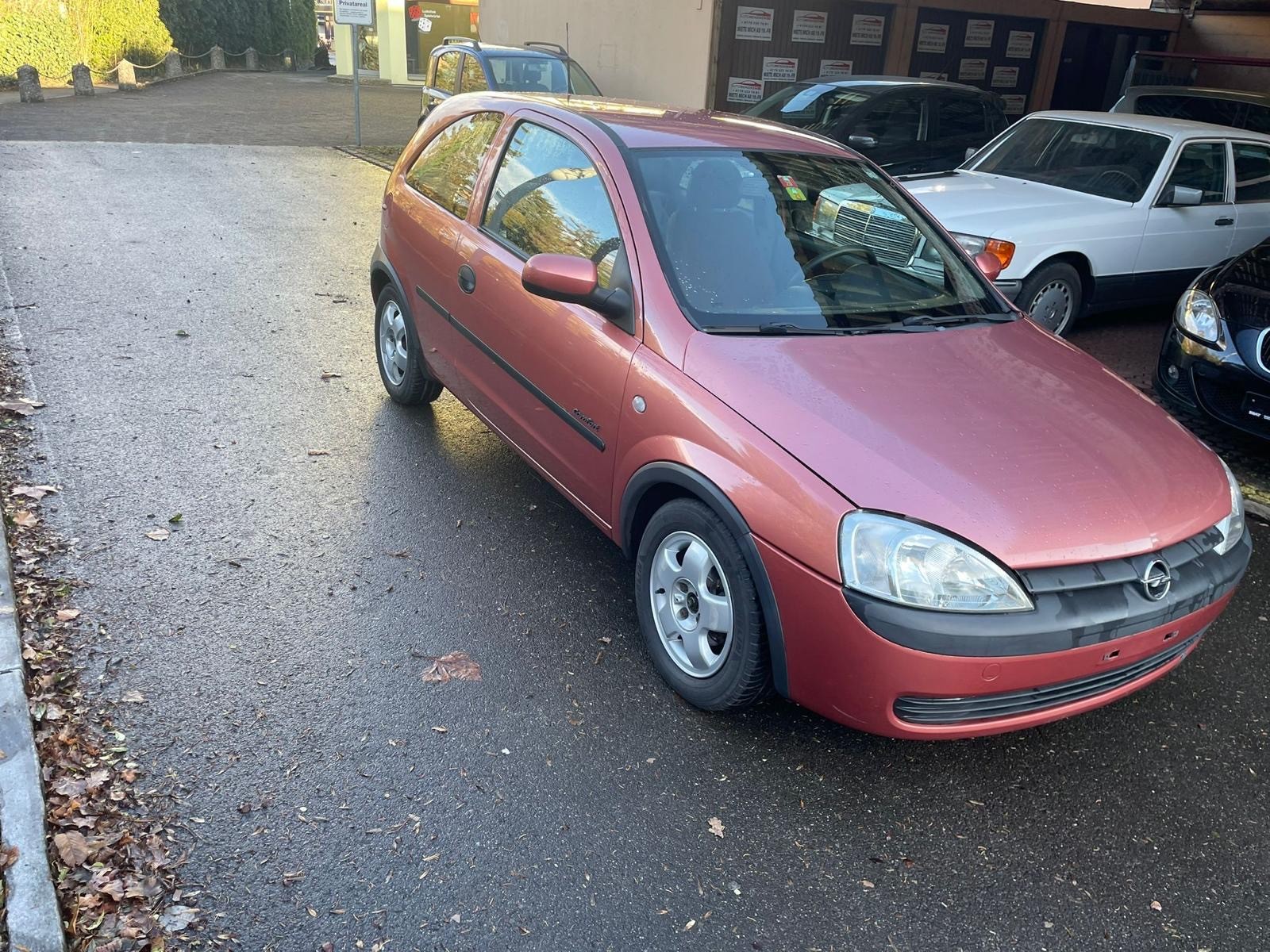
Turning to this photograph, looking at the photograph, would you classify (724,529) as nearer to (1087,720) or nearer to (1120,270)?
(1087,720)

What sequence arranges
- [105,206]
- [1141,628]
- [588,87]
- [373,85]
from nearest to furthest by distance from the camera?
1. [1141,628]
2. [105,206]
3. [588,87]
4. [373,85]

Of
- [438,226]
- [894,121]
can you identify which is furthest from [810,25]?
[438,226]

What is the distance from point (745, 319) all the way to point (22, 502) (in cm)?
326

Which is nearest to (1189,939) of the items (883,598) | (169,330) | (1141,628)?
(1141,628)

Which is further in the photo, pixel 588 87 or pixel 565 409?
pixel 588 87

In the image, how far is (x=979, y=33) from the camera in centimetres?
1581

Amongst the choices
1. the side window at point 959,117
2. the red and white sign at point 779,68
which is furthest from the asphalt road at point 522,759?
the red and white sign at point 779,68

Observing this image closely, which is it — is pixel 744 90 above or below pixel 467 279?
above

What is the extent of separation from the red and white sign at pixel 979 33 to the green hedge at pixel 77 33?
68.2 feet

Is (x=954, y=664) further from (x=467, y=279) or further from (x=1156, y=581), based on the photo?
(x=467, y=279)

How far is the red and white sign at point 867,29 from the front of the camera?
14812 millimetres

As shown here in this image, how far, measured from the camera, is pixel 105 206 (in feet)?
35.1

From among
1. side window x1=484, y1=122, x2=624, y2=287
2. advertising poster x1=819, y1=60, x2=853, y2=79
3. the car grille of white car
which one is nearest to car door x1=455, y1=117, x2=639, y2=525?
side window x1=484, y1=122, x2=624, y2=287

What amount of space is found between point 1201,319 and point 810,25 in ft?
34.3
